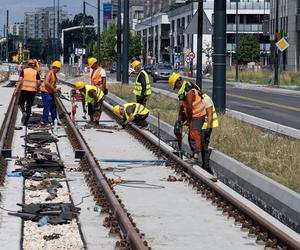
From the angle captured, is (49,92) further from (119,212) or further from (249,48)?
(249,48)

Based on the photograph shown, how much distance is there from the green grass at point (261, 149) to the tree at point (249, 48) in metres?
88.6

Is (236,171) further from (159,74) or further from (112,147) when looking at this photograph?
(159,74)

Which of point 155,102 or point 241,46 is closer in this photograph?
point 155,102

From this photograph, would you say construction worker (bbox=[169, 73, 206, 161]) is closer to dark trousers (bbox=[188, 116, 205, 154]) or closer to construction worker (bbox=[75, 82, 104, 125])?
dark trousers (bbox=[188, 116, 205, 154])

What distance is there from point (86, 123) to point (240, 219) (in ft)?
48.8

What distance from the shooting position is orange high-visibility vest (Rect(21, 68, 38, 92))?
23625 mm

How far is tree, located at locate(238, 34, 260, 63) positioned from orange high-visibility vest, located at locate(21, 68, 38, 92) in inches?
3463

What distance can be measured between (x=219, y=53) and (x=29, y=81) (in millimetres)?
5282

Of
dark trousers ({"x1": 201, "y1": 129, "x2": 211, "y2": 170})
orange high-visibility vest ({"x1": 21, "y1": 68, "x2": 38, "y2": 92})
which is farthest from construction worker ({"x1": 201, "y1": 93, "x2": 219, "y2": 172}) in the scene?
orange high-visibility vest ({"x1": 21, "y1": 68, "x2": 38, "y2": 92})

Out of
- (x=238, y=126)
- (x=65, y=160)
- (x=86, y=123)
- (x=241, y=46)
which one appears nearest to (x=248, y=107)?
(x=86, y=123)

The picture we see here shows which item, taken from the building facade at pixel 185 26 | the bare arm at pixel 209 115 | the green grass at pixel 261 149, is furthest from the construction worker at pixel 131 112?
the building facade at pixel 185 26

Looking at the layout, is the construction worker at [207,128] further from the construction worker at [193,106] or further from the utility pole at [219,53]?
the utility pole at [219,53]

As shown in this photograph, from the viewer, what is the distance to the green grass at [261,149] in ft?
42.9

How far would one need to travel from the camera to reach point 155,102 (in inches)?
1278
